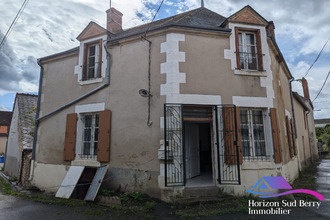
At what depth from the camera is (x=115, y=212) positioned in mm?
4684

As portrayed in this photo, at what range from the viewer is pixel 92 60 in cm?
731

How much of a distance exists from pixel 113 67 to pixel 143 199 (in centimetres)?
398

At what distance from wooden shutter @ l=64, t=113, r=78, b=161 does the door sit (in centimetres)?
362

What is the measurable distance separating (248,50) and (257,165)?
3.43 meters

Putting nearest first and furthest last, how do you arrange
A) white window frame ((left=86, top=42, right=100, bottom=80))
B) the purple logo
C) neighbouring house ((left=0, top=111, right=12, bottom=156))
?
1. the purple logo
2. white window frame ((left=86, top=42, right=100, bottom=80))
3. neighbouring house ((left=0, top=111, right=12, bottom=156))

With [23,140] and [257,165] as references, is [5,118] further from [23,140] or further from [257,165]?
[257,165]

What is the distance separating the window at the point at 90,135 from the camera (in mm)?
6684

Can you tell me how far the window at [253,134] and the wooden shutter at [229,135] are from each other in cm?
44

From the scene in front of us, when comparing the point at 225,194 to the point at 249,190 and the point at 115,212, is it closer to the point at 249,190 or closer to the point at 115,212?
the point at 249,190

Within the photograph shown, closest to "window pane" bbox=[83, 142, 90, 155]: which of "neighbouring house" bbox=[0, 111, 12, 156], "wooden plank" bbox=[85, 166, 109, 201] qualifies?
"wooden plank" bbox=[85, 166, 109, 201]

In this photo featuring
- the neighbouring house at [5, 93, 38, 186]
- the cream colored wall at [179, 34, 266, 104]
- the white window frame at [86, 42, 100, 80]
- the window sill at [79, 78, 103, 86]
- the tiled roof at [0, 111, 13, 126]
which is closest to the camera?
the cream colored wall at [179, 34, 266, 104]

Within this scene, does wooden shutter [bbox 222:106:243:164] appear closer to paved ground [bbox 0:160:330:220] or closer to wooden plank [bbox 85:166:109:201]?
paved ground [bbox 0:160:330:220]

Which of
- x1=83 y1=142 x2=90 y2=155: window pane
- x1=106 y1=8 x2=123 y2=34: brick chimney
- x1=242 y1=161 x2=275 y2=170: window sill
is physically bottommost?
x1=242 y1=161 x2=275 y2=170: window sill

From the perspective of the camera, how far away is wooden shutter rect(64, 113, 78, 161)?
672 cm
